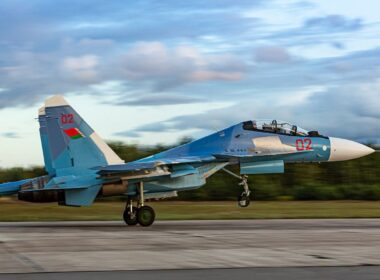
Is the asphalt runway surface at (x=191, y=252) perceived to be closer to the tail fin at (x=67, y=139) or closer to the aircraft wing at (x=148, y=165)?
the aircraft wing at (x=148, y=165)

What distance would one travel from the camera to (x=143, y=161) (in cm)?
2394

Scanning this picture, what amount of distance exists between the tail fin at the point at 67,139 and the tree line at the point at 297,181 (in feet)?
83.0

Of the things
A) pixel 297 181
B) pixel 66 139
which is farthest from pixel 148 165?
pixel 297 181

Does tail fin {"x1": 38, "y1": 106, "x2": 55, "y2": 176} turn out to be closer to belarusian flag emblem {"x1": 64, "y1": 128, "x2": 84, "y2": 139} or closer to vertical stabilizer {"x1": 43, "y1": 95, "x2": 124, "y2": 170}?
vertical stabilizer {"x1": 43, "y1": 95, "x2": 124, "y2": 170}

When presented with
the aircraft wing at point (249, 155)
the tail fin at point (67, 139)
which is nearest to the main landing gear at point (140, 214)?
the tail fin at point (67, 139)

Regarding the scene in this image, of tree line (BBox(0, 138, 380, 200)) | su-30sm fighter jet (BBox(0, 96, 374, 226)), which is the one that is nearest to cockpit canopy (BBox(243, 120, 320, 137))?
su-30sm fighter jet (BBox(0, 96, 374, 226))

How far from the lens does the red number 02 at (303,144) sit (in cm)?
2488

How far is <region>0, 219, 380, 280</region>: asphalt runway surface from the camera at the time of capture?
1198cm

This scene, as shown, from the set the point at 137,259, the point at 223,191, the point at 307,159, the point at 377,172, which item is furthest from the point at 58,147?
the point at 377,172

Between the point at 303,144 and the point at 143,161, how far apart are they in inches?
225

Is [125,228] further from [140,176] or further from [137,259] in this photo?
[137,259]

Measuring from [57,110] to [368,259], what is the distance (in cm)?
1273

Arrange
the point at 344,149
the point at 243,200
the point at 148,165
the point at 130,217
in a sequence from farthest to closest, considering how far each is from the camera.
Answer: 1. the point at 344,149
2. the point at 243,200
3. the point at 130,217
4. the point at 148,165

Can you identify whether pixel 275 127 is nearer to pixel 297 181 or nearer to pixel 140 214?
pixel 140 214
